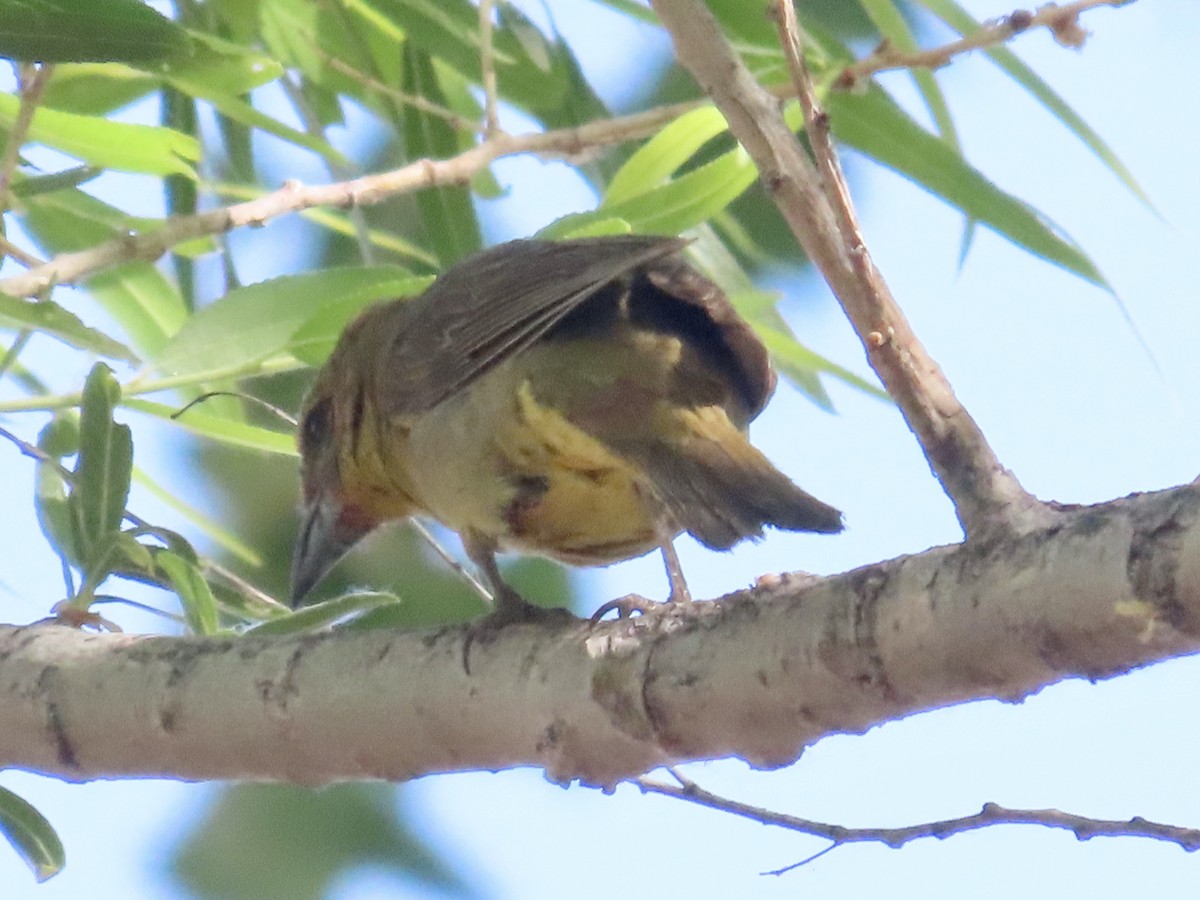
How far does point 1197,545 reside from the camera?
4.19 feet

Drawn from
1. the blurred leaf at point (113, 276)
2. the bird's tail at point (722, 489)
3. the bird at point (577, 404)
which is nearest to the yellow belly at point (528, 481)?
the bird at point (577, 404)

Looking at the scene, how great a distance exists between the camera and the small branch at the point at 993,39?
2.07 m

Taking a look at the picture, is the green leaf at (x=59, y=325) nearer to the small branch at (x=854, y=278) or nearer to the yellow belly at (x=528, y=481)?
the yellow belly at (x=528, y=481)

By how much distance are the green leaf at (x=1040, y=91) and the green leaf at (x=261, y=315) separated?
1108mm

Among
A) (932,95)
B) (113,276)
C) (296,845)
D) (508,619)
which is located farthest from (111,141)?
(296,845)

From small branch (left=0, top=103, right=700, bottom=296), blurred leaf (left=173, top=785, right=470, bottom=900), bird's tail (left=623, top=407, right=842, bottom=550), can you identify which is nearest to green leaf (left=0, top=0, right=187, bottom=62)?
small branch (left=0, top=103, right=700, bottom=296)

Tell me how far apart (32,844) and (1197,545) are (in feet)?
5.30

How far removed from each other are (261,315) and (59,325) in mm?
424

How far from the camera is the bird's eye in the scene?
136 inches

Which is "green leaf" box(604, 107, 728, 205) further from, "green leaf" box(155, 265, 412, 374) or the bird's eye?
the bird's eye

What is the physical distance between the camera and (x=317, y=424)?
11.4ft

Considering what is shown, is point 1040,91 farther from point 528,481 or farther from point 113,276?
point 113,276

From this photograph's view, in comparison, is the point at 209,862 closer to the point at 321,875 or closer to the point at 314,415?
the point at 321,875

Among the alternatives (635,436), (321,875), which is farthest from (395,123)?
(321,875)
